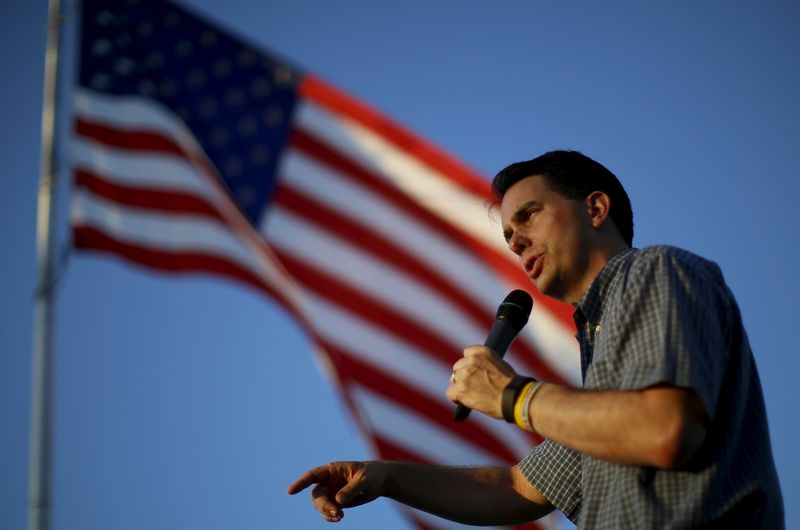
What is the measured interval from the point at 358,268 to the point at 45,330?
268cm

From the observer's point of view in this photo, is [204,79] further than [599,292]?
Yes

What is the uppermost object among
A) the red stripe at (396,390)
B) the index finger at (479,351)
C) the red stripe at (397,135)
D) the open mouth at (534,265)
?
the red stripe at (397,135)

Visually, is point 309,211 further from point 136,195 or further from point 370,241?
point 136,195

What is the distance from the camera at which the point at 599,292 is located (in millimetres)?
3158

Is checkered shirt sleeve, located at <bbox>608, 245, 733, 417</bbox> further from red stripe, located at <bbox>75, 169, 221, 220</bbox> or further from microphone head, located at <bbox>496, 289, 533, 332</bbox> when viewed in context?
red stripe, located at <bbox>75, 169, 221, 220</bbox>

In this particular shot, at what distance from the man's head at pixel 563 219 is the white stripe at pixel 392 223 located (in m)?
5.39

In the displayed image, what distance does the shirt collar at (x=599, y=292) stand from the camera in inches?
123

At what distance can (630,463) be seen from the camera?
257 centimetres

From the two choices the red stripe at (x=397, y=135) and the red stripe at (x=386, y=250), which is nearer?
the red stripe at (x=386, y=250)

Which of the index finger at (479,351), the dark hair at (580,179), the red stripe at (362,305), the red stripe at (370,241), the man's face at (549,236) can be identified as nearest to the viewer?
the index finger at (479,351)

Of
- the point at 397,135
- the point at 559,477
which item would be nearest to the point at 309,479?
the point at 559,477

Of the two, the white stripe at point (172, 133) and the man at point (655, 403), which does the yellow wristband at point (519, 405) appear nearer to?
the man at point (655, 403)

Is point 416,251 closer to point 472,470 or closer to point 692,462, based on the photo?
point 472,470

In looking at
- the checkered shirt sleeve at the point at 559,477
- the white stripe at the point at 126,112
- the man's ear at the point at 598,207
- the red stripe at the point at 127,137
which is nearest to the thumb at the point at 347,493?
the checkered shirt sleeve at the point at 559,477
